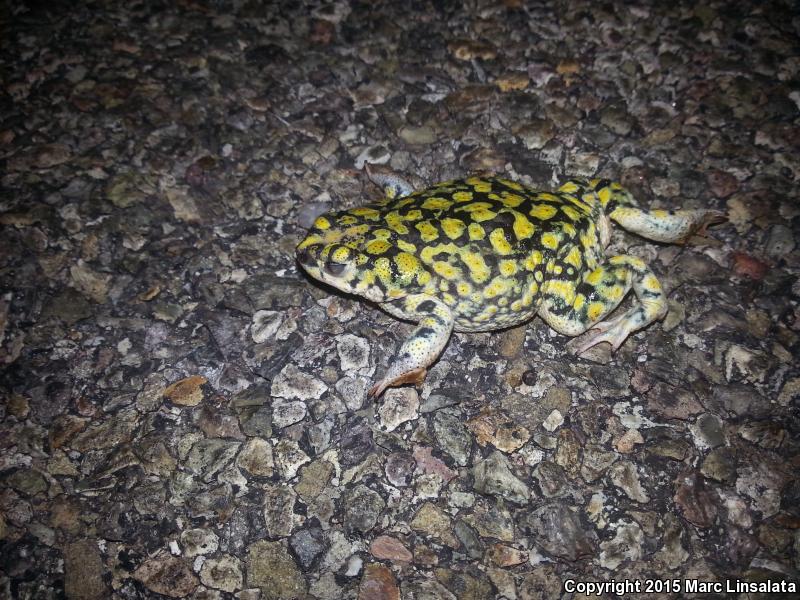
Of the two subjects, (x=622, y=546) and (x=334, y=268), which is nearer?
(x=622, y=546)

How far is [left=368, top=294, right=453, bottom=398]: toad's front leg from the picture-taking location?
322 cm

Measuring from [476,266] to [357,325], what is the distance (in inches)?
34.0

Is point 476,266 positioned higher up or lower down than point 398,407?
higher up

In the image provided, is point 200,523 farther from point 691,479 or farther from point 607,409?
point 691,479

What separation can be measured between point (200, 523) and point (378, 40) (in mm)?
4008

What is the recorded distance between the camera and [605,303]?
3.42m

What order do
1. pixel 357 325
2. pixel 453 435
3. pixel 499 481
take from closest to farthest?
pixel 499 481 < pixel 453 435 < pixel 357 325

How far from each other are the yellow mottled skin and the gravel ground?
228 millimetres

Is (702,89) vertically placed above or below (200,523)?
above

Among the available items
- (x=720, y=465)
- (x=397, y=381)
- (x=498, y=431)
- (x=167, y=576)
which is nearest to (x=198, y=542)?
Result: (x=167, y=576)

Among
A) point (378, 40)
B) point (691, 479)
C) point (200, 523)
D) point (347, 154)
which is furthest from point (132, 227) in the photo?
point (691, 479)

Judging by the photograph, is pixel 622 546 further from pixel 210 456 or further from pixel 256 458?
pixel 210 456

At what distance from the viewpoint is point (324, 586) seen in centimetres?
274

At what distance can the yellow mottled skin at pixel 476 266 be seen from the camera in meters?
3.24
